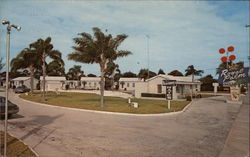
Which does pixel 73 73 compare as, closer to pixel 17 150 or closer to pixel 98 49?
pixel 98 49

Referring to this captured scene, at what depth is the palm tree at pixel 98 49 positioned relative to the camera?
18.2 m

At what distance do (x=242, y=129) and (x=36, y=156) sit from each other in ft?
30.9

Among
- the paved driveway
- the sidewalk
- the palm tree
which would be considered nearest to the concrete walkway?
the sidewalk

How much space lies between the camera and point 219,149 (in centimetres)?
A: 652

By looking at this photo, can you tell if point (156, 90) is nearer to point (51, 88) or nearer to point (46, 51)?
point (46, 51)

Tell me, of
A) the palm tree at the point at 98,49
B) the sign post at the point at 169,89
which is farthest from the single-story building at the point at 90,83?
the sign post at the point at 169,89

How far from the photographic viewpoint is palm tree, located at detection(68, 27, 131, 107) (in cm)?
1817

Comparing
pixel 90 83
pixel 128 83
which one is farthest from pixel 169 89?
pixel 90 83

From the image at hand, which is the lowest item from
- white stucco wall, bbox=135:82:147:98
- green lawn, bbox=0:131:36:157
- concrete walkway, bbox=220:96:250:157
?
concrete walkway, bbox=220:96:250:157

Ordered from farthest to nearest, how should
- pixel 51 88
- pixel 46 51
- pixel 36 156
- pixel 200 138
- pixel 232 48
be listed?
pixel 51 88 → pixel 46 51 → pixel 232 48 → pixel 200 138 → pixel 36 156

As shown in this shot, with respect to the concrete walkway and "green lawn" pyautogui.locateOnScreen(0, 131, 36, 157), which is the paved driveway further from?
"green lawn" pyautogui.locateOnScreen(0, 131, 36, 157)

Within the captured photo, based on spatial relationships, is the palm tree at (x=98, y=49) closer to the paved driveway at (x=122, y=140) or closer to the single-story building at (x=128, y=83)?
the paved driveway at (x=122, y=140)

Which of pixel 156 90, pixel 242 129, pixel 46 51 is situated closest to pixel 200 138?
pixel 242 129

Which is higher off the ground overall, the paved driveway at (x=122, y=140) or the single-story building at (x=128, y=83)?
the single-story building at (x=128, y=83)
